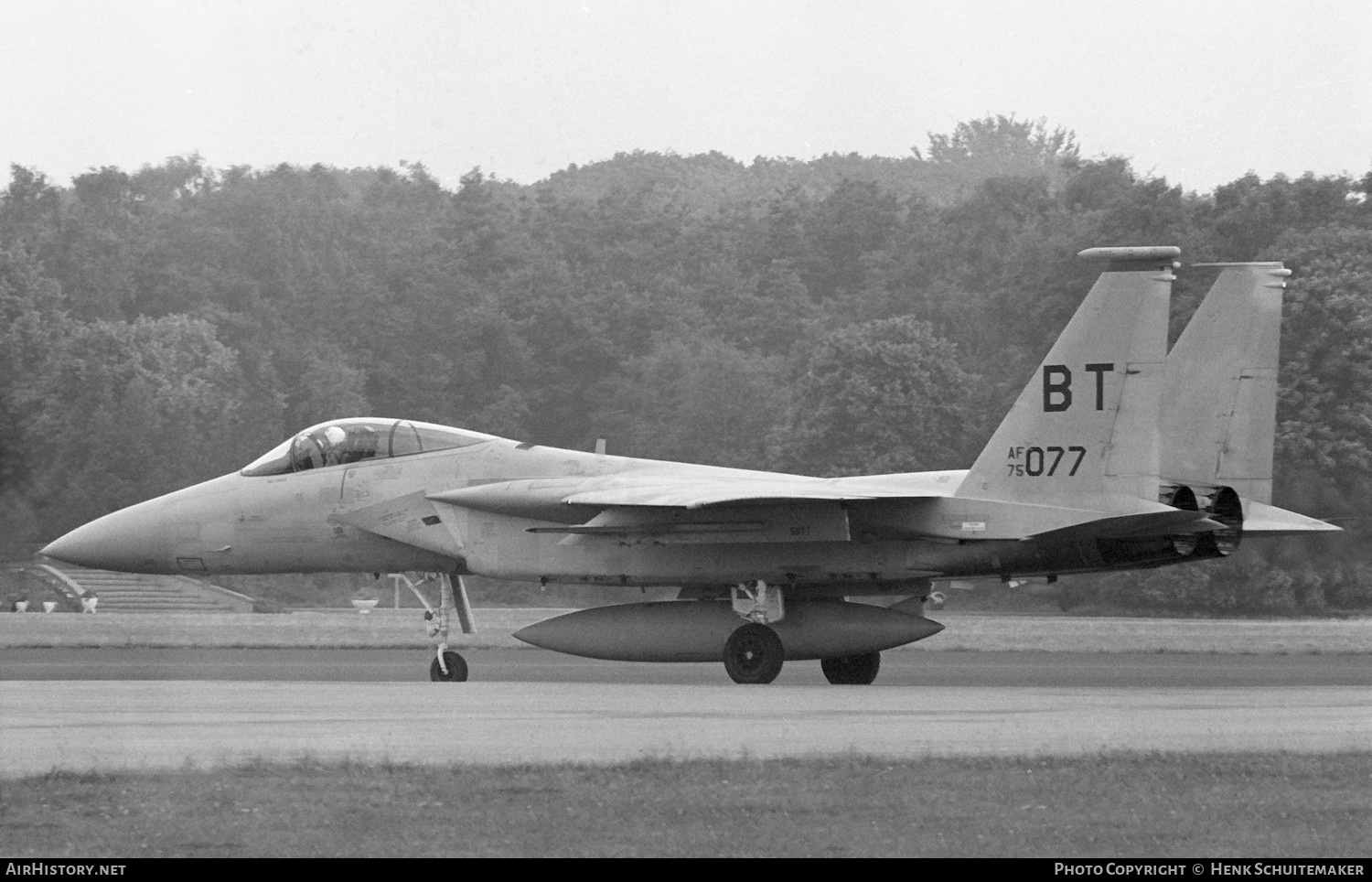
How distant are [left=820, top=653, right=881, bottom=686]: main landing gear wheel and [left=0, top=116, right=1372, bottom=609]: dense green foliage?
512 inches

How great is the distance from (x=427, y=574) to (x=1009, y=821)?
12.8 metres

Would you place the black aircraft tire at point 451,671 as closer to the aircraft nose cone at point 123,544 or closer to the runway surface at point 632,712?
the runway surface at point 632,712

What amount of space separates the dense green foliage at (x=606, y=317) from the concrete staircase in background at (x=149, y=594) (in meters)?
3.24

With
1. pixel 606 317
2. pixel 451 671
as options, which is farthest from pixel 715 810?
pixel 606 317

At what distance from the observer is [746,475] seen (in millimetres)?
20484

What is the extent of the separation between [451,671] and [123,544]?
484cm

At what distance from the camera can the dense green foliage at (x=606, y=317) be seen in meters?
38.0

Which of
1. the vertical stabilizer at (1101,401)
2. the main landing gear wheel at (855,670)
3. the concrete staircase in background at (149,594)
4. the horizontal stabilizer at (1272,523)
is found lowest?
the concrete staircase in background at (149,594)

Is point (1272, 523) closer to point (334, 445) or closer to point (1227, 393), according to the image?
point (1227, 393)

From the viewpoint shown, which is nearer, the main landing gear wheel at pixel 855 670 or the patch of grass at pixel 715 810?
the patch of grass at pixel 715 810

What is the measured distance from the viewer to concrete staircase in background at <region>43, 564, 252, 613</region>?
41500 mm

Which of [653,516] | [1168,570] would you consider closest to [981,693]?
[653,516]

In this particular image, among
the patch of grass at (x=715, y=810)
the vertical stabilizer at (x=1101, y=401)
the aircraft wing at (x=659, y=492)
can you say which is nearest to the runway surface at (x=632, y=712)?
the patch of grass at (x=715, y=810)

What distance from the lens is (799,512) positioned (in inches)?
740
